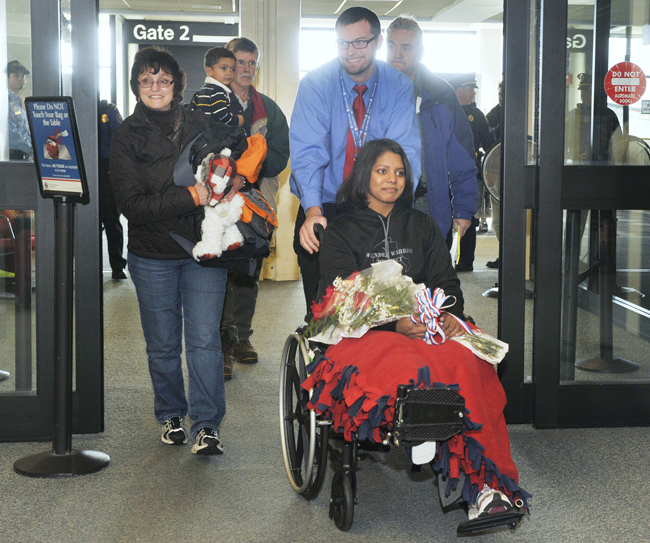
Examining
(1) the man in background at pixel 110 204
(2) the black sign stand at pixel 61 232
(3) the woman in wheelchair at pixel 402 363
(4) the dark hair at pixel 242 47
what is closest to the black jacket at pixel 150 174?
(2) the black sign stand at pixel 61 232

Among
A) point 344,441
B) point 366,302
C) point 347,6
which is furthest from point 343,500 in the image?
point 347,6

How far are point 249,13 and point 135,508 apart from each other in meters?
5.50

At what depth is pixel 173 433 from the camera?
10.2 ft

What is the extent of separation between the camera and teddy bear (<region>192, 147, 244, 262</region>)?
275 centimetres

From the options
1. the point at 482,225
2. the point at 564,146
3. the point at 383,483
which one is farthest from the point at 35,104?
the point at 482,225

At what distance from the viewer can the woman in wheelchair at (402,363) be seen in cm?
213

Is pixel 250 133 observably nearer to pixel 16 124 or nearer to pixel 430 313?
pixel 16 124

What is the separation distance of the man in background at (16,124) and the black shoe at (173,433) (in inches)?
47.2

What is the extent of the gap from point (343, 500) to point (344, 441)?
174 mm

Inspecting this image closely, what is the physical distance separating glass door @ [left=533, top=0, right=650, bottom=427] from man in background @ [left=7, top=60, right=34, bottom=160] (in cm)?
210

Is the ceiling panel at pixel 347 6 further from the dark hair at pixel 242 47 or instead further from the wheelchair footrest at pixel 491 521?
the wheelchair footrest at pixel 491 521

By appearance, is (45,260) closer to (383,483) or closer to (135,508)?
(135,508)

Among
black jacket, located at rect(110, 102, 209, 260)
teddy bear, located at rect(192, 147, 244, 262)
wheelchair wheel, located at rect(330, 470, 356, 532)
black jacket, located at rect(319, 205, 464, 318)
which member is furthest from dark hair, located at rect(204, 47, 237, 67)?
wheelchair wheel, located at rect(330, 470, 356, 532)

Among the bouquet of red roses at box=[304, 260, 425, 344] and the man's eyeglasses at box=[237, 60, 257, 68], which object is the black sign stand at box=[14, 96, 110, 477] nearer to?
the bouquet of red roses at box=[304, 260, 425, 344]
